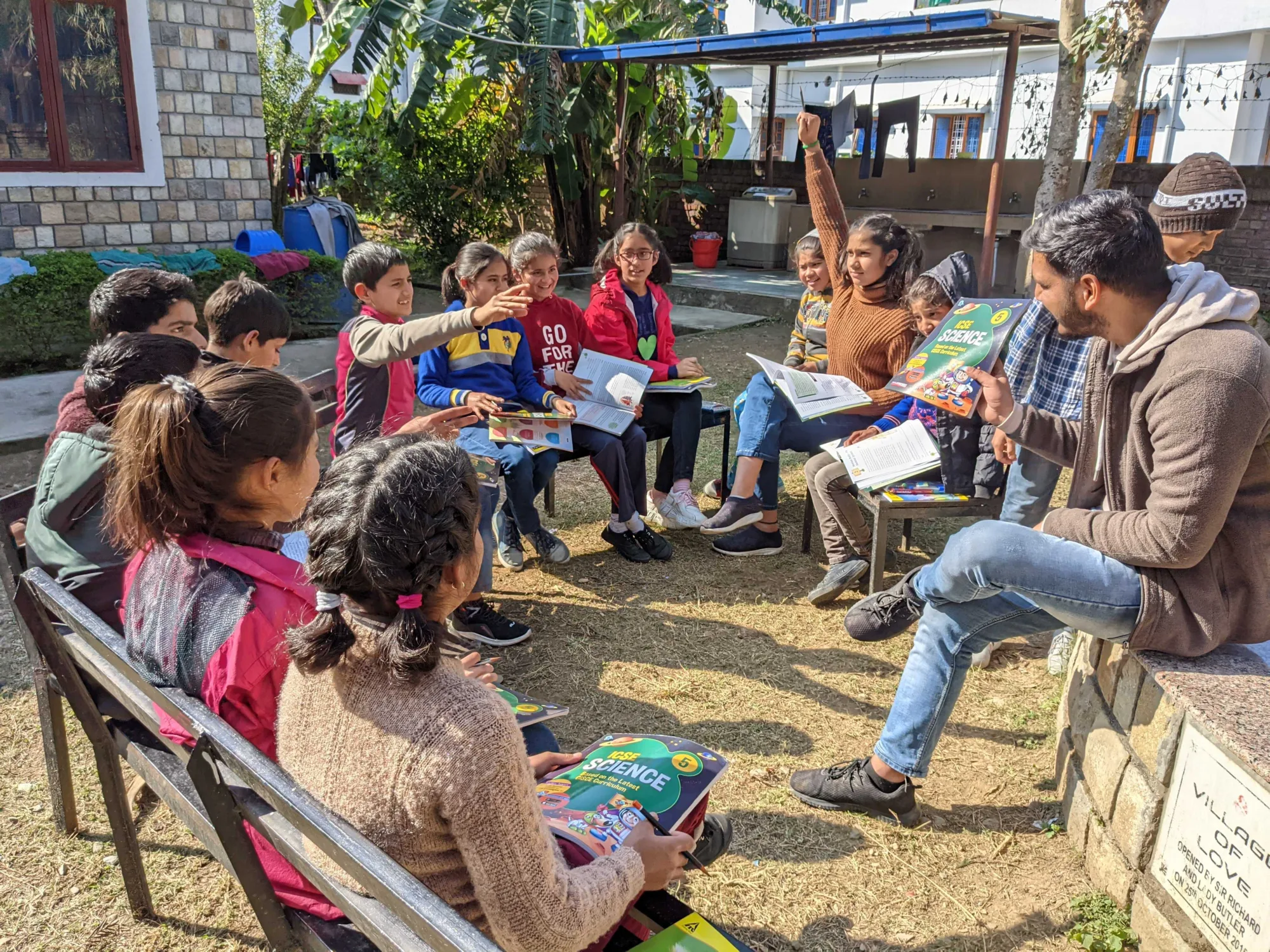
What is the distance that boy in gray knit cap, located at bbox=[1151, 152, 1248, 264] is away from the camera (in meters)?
3.72

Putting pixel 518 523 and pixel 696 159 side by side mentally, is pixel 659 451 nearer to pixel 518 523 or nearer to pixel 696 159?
pixel 518 523

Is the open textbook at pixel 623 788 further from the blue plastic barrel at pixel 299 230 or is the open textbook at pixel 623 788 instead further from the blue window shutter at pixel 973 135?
the blue window shutter at pixel 973 135

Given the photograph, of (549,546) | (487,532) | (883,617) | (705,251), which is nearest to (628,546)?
(549,546)

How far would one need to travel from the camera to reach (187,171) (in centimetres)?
899

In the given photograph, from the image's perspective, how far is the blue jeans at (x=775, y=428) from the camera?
4664mm

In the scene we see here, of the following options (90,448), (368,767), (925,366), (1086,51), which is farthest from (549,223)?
(368,767)

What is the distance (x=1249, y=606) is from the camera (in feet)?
7.35

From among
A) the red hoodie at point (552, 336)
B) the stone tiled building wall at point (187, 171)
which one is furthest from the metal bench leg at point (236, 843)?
the stone tiled building wall at point (187, 171)

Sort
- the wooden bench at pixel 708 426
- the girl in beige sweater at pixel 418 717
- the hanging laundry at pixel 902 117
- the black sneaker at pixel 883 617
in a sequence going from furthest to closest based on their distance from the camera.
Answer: the hanging laundry at pixel 902 117 < the wooden bench at pixel 708 426 < the black sneaker at pixel 883 617 < the girl in beige sweater at pixel 418 717

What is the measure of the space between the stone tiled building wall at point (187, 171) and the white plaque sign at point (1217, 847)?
917 centimetres

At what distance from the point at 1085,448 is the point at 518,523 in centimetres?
257

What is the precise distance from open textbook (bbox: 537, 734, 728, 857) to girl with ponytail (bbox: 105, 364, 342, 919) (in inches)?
18.3

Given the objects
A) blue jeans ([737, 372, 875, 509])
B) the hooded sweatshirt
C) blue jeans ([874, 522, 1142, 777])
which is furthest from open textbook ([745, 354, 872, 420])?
the hooded sweatshirt

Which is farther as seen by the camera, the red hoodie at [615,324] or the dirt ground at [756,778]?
the red hoodie at [615,324]
